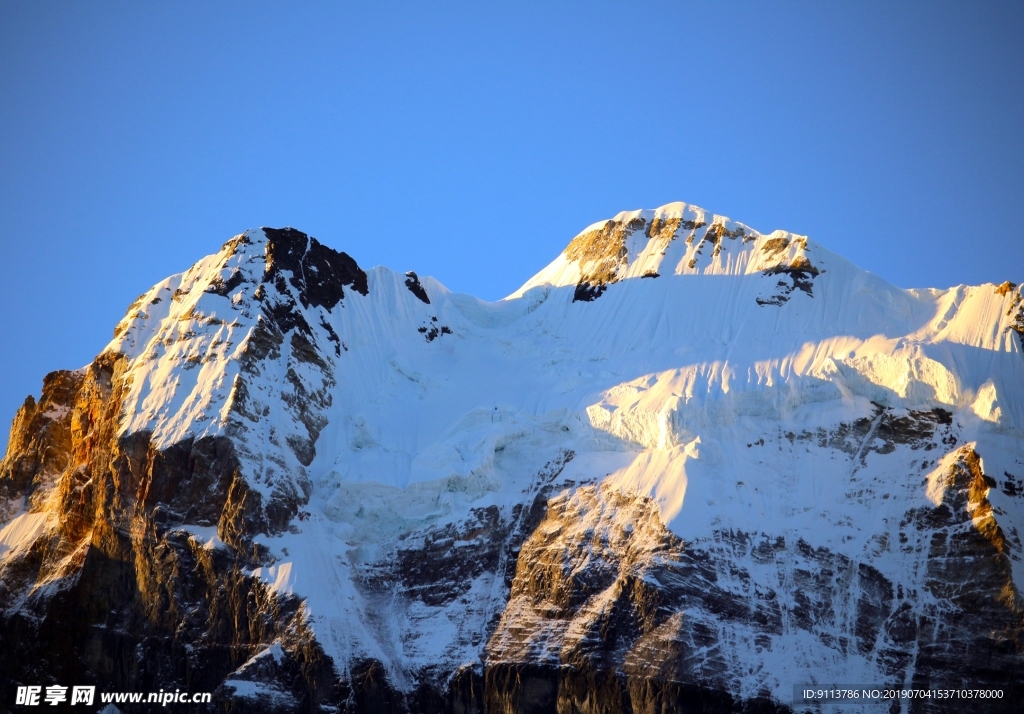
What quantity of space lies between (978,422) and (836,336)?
22325mm

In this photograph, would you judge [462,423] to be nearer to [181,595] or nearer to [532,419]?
[532,419]

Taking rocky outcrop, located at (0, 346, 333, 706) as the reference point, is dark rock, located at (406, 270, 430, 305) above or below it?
above

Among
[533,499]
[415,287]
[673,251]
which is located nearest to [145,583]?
[533,499]

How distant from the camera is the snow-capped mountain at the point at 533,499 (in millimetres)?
133000

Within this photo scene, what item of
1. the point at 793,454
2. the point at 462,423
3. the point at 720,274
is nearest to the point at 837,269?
the point at 720,274

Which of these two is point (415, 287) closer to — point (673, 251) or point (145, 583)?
point (673, 251)

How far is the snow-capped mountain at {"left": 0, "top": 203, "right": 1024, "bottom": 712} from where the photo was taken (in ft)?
436

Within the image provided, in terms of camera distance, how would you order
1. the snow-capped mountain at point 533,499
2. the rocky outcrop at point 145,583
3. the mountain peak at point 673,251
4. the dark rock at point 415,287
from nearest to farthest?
the snow-capped mountain at point 533,499 → the rocky outcrop at point 145,583 → the mountain peak at point 673,251 → the dark rock at point 415,287

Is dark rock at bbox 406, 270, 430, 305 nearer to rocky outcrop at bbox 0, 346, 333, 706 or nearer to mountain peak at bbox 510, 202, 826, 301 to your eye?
mountain peak at bbox 510, 202, 826, 301

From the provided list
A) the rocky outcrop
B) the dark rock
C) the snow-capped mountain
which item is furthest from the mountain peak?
the rocky outcrop

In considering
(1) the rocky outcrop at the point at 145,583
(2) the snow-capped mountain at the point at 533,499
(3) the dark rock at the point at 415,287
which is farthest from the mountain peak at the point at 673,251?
(1) the rocky outcrop at the point at 145,583

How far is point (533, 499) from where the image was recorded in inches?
5856

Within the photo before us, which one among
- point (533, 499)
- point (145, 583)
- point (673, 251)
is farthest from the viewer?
point (673, 251)

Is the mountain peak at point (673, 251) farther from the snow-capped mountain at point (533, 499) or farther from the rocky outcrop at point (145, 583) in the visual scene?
the rocky outcrop at point (145, 583)
